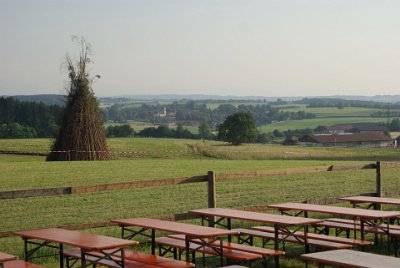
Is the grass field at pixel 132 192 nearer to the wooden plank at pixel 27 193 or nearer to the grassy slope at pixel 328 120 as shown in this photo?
the wooden plank at pixel 27 193

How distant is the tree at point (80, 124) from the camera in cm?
4125

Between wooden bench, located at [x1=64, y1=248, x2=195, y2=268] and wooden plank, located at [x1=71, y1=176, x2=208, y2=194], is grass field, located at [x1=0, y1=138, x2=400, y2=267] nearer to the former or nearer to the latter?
wooden plank, located at [x1=71, y1=176, x2=208, y2=194]

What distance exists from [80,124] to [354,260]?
34.6 m

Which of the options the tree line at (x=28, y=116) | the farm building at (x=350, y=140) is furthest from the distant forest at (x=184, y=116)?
the tree line at (x=28, y=116)

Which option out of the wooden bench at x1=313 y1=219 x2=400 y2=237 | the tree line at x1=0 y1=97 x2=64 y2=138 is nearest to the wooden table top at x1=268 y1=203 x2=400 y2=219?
the wooden bench at x1=313 y1=219 x2=400 y2=237

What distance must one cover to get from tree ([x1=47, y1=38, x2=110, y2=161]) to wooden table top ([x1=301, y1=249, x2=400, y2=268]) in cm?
3381

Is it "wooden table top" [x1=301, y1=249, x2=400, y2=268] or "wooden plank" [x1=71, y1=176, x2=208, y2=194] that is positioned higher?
"wooden plank" [x1=71, y1=176, x2=208, y2=194]

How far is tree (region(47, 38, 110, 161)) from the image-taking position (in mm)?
41250

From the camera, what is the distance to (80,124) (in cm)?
4128

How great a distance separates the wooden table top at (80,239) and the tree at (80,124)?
104ft

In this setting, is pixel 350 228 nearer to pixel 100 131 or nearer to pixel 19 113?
pixel 100 131

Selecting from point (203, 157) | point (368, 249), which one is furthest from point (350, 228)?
point (203, 157)

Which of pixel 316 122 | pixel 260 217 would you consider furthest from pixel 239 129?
pixel 316 122

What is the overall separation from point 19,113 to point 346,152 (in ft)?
137
